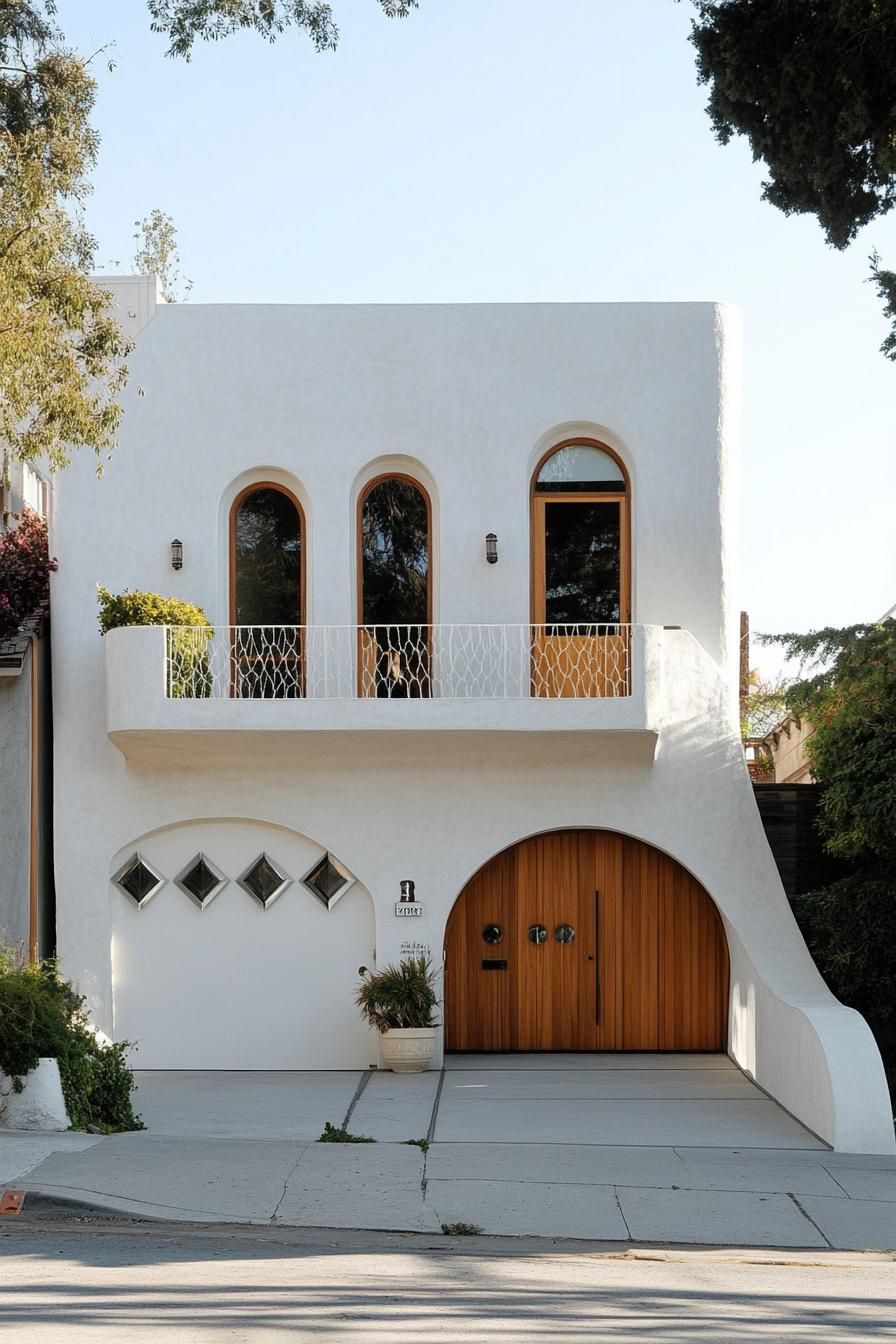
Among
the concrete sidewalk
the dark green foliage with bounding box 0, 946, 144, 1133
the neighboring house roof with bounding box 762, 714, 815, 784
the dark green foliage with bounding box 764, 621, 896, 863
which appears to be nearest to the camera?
the concrete sidewalk

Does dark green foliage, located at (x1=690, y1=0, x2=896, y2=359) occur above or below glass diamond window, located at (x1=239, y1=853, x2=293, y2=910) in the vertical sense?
above

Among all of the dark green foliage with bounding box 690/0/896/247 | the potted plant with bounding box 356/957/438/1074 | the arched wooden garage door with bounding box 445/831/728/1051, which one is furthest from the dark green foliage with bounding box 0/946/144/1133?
the dark green foliage with bounding box 690/0/896/247

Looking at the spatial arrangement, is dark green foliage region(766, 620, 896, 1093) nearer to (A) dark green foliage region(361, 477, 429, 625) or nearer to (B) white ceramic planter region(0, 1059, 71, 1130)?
(A) dark green foliage region(361, 477, 429, 625)

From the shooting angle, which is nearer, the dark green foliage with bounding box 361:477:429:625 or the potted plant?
the potted plant

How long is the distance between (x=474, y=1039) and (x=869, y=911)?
4.36m

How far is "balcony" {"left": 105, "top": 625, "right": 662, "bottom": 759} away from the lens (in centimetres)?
1494

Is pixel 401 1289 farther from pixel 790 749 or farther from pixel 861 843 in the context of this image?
pixel 790 749

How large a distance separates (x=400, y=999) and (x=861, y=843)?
459 centimetres

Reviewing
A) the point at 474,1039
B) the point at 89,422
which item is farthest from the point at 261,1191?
the point at 474,1039

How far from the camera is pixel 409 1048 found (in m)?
15.1

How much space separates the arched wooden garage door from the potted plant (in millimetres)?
994

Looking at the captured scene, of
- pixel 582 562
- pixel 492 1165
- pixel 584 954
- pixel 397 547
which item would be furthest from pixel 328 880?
pixel 492 1165

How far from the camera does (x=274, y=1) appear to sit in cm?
1165

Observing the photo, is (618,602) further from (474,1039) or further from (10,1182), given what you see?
(10,1182)
